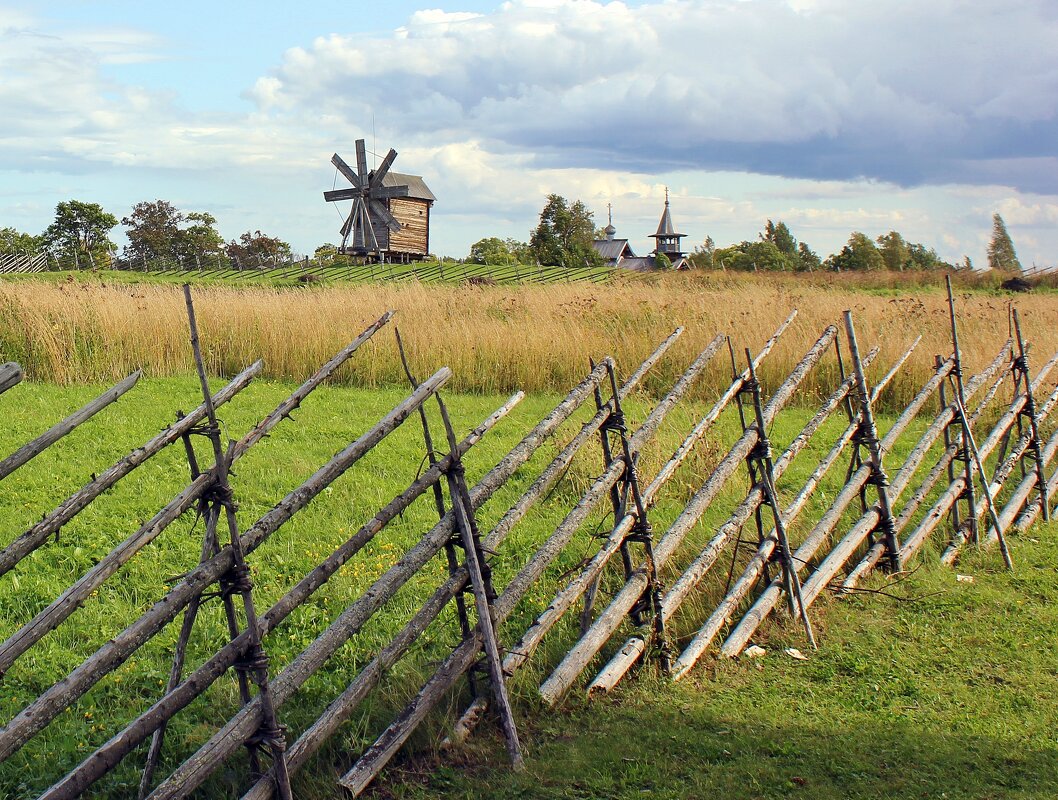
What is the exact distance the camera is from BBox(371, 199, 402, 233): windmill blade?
131ft

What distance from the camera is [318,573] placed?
10.9 ft

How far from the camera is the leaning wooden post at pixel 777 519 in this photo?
475cm

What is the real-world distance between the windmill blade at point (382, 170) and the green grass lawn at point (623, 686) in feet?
114

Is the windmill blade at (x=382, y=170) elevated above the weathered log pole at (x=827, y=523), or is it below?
above

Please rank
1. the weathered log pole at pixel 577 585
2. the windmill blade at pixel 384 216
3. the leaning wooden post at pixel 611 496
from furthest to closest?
the windmill blade at pixel 384 216
the leaning wooden post at pixel 611 496
the weathered log pole at pixel 577 585

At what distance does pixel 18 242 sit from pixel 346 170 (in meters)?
20.6

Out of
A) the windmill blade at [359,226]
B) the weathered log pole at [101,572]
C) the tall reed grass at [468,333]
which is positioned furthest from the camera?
the windmill blade at [359,226]

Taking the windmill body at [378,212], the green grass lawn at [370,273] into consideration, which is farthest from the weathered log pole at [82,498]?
the windmill body at [378,212]

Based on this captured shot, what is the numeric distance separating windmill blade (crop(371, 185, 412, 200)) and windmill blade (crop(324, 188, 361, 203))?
2.92 ft

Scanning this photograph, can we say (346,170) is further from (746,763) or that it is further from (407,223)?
(746,763)

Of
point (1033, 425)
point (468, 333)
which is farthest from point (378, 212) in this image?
point (1033, 425)

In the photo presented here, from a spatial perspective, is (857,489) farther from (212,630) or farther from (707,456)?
(212,630)

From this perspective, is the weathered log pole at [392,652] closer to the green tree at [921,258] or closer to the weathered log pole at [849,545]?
the weathered log pole at [849,545]

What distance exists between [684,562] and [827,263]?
107ft
